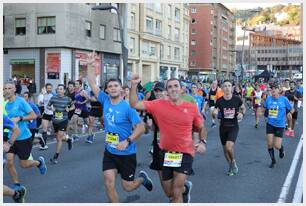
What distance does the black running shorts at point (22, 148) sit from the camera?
22.5 feet

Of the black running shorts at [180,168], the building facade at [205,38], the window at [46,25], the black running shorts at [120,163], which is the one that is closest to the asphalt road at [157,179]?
the black running shorts at [120,163]

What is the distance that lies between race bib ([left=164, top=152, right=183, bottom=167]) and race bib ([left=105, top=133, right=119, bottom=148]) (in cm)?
65

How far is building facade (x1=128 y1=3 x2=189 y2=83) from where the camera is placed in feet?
150

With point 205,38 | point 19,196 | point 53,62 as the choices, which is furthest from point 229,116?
point 205,38

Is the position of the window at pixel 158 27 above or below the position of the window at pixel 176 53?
above

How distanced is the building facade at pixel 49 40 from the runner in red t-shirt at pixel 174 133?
1056 inches

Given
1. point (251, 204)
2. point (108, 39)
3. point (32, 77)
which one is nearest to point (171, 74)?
point (108, 39)

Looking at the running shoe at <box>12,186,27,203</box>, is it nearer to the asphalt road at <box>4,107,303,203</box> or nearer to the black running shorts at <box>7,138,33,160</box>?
the asphalt road at <box>4,107,303,203</box>

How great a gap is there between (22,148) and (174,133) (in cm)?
272

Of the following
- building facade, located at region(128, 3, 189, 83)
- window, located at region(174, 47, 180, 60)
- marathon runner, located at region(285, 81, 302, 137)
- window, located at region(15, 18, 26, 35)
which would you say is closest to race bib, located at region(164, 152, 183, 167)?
marathon runner, located at region(285, 81, 302, 137)

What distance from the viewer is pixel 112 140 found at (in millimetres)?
5613

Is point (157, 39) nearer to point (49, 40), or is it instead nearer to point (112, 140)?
point (49, 40)

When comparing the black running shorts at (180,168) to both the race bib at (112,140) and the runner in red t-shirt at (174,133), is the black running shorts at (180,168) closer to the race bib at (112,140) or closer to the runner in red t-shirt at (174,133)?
the runner in red t-shirt at (174,133)

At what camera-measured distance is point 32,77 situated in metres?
34.2
